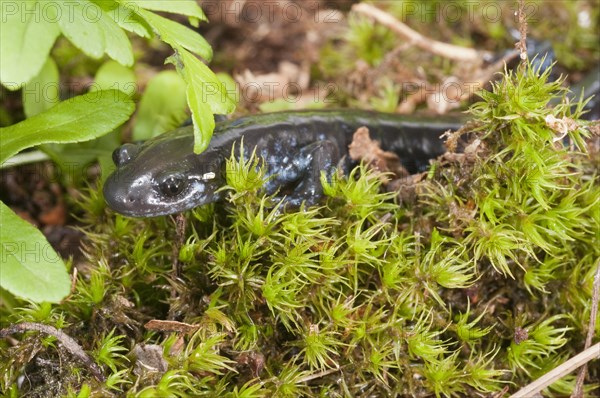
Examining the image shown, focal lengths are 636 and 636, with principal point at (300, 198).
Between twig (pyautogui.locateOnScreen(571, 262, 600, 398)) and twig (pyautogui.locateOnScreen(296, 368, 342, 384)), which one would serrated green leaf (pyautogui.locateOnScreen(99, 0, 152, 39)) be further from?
twig (pyautogui.locateOnScreen(571, 262, 600, 398))

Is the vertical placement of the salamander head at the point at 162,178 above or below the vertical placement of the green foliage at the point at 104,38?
below

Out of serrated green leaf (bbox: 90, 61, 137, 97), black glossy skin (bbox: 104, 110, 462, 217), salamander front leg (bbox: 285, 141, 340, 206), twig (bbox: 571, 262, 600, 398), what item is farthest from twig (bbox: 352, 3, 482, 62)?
twig (bbox: 571, 262, 600, 398)

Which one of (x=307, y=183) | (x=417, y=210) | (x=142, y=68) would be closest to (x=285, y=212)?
(x=307, y=183)

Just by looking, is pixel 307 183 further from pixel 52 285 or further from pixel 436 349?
pixel 52 285

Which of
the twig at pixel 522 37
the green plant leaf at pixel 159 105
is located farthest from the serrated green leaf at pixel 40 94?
the twig at pixel 522 37

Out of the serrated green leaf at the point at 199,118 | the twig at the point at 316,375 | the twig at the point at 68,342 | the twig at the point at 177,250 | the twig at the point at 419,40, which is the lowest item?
the twig at the point at 316,375

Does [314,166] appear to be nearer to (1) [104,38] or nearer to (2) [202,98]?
(2) [202,98]

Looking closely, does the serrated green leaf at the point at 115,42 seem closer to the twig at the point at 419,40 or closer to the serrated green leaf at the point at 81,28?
the serrated green leaf at the point at 81,28
